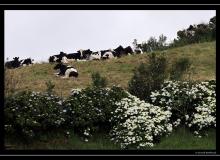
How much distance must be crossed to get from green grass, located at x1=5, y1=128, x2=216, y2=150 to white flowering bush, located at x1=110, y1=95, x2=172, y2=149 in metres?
0.26

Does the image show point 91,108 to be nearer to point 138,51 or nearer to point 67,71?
point 67,71

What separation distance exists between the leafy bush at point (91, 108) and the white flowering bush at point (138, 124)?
0.95 feet

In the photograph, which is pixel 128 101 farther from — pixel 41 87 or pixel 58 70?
pixel 58 70

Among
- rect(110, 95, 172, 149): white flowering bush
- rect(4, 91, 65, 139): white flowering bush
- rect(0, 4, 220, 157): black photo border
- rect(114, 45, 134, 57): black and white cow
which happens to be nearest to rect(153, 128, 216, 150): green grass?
rect(110, 95, 172, 149): white flowering bush

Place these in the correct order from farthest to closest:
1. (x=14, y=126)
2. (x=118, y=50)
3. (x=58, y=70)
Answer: (x=118, y=50) → (x=58, y=70) → (x=14, y=126)

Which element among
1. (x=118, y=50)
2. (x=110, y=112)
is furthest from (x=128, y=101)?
(x=118, y=50)

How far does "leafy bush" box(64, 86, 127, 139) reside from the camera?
16812 mm

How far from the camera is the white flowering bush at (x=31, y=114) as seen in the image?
52.0 ft

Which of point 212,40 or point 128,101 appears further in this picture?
point 212,40

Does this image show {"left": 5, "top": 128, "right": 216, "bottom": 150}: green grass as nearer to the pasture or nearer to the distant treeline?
the pasture

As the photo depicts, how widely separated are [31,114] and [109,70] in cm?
876

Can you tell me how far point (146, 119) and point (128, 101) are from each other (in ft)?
3.70
